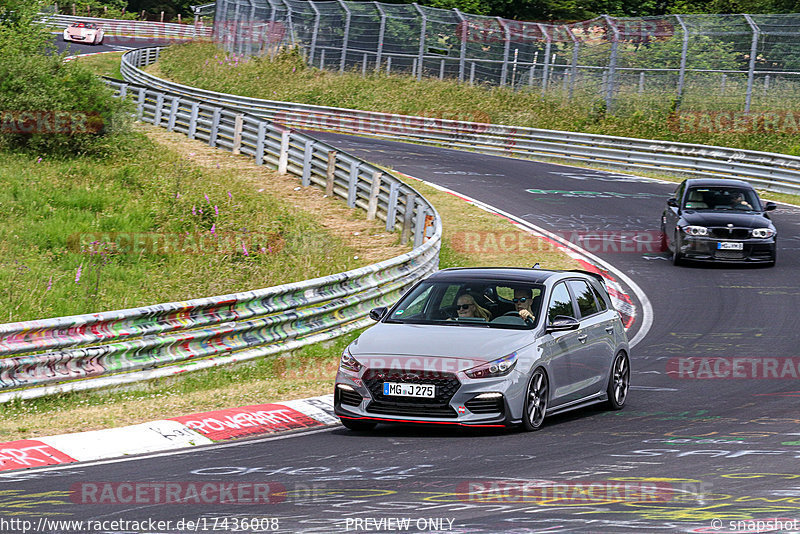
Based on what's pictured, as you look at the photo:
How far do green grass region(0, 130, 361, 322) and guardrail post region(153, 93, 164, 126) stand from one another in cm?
675

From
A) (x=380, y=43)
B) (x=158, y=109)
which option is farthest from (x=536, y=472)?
(x=380, y=43)

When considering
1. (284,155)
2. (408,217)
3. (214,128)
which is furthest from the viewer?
(214,128)

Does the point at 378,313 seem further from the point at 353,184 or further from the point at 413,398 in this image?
the point at 353,184

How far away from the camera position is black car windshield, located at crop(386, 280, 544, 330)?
34.6ft

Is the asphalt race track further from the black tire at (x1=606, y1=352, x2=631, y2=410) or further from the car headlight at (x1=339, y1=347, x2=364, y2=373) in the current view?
the car headlight at (x1=339, y1=347, x2=364, y2=373)

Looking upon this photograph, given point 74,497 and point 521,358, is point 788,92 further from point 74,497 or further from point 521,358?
point 74,497

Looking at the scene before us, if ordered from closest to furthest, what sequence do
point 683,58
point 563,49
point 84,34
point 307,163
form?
1. point 307,163
2. point 683,58
3. point 563,49
4. point 84,34

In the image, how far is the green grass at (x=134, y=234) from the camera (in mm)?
17141

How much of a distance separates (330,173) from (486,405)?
18.7 m

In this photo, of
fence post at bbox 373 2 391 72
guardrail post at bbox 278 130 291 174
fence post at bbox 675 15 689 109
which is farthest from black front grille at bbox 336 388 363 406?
fence post at bbox 373 2 391 72

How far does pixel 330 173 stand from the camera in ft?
91.2

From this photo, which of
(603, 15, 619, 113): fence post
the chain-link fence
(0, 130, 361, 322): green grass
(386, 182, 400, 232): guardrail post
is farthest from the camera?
(603, 15, 619, 113): fence post

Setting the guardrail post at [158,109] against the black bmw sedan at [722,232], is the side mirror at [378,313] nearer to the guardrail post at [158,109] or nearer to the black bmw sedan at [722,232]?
the black bmw sedan at [722,232]

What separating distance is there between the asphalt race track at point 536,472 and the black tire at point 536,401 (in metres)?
0.15
